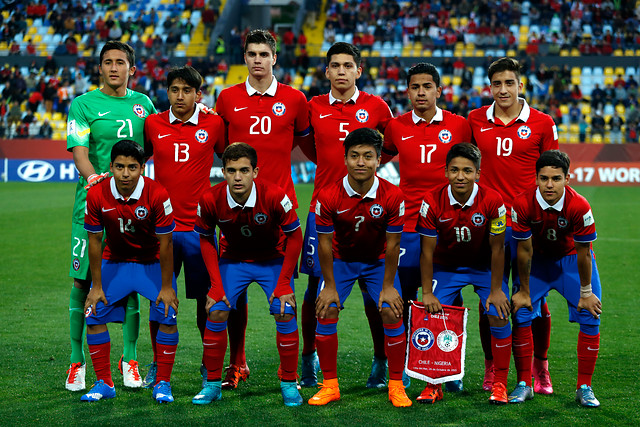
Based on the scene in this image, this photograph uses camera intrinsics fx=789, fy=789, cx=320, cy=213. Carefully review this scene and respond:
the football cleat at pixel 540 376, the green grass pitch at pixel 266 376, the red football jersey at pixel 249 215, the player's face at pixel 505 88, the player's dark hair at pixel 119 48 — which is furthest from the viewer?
the player's dark hair at pixel 119 48

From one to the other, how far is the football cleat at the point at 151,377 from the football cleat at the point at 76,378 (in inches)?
16.8

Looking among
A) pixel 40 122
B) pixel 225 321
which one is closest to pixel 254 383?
pixel 225 321

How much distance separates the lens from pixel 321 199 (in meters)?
5.27

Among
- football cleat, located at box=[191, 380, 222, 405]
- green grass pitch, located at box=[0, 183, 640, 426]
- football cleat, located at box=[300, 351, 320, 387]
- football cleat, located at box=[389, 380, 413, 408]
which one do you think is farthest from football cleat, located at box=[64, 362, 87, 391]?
football cleat, located at box=[389, 380, 413, 408]

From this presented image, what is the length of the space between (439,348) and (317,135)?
1804 mm

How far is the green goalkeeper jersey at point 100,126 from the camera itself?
19.0 feet

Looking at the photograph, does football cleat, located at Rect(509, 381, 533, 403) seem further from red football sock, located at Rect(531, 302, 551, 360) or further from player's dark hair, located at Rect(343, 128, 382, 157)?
player's dark hair, located at Rect(343, 128, 382, 157)

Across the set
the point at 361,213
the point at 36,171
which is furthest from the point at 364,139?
the point at 36,171

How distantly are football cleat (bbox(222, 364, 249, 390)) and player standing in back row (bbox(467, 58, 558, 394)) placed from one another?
1.76m

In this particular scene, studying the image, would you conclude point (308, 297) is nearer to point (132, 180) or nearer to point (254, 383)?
point (254, 383)

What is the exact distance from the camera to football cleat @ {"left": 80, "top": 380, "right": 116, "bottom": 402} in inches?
206

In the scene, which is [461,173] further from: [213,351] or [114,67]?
[114,67]

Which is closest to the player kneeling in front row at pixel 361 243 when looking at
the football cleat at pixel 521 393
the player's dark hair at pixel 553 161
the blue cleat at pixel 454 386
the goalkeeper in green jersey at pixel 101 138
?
the blue cleat at pixel 454 386

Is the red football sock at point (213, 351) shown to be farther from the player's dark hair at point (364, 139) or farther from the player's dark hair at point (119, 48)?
the player's dark hair at point (119, 48)
